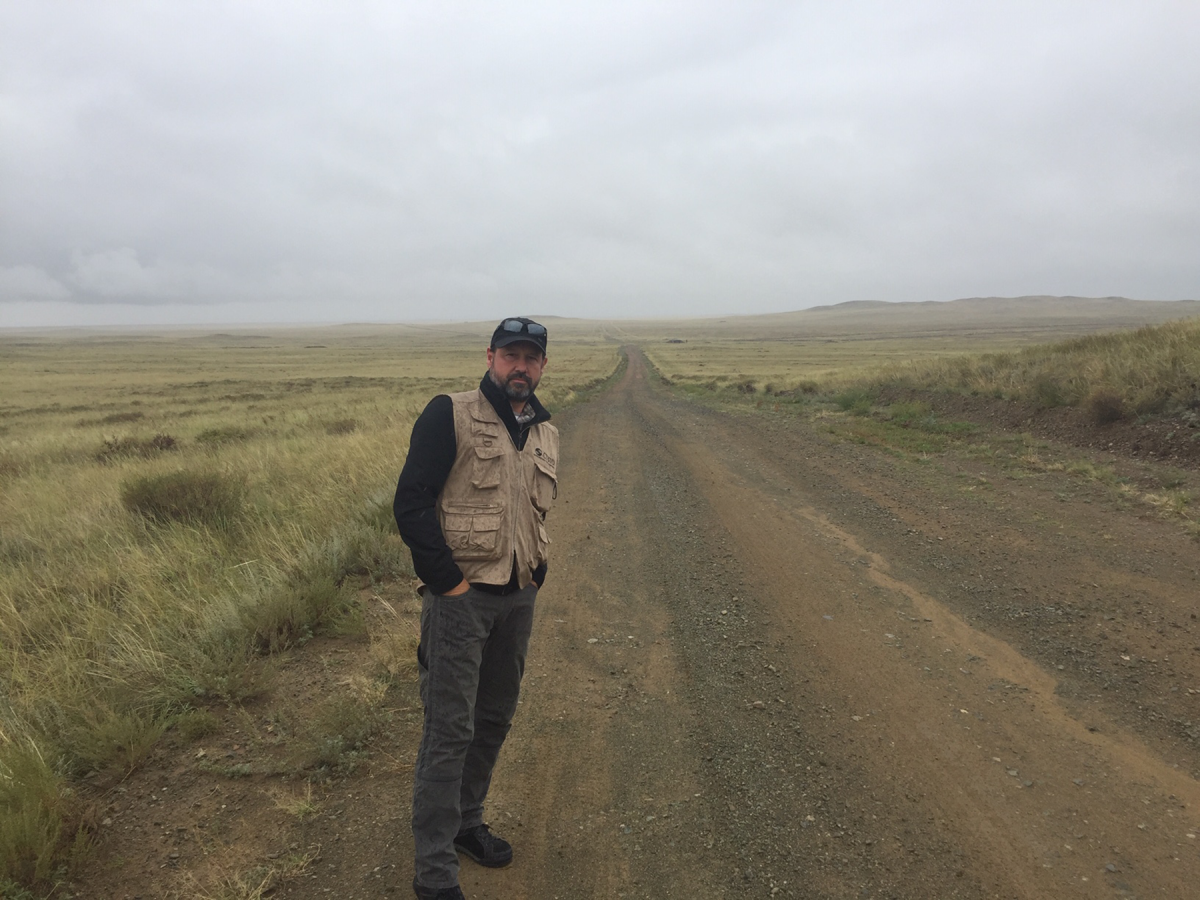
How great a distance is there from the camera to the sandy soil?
2.69 meters

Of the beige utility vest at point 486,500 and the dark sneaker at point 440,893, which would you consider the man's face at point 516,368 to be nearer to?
the beige utility vest at point 486,500

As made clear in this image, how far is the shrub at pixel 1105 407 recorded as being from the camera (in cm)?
1115

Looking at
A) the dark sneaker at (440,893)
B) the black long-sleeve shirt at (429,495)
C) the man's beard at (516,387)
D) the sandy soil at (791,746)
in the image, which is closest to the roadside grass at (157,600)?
the sandy soil at (791,746)

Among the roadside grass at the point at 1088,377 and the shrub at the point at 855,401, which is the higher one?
the roadside grass at the point at 1088,377

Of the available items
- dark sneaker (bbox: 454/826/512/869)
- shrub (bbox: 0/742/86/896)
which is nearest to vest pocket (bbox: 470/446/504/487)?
dark sneaker (bbox: 454/826/512/869)

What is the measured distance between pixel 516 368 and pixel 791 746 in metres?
2.58

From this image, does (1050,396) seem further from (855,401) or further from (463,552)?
(463,552)

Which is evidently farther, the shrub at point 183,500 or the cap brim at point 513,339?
the shrub at point 183,500

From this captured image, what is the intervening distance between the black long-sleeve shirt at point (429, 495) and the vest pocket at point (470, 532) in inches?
2.0

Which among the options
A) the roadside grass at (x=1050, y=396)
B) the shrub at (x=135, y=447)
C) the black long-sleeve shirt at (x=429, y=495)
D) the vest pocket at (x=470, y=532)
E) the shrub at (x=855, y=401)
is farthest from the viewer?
the shrub at (x=855, y=401)

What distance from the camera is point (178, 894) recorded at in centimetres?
252

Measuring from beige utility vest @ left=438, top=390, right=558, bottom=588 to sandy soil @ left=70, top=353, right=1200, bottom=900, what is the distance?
1356 mm

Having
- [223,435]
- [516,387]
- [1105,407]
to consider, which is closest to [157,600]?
[516,387]

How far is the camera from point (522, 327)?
2.76m
